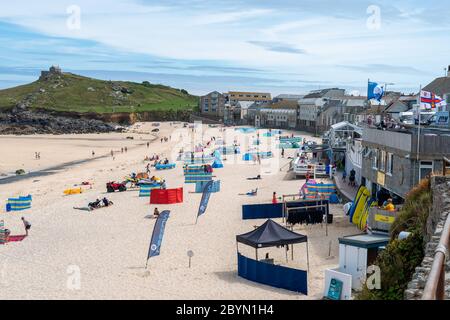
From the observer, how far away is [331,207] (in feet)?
75.9

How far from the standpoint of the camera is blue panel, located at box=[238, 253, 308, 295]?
42.2 ft

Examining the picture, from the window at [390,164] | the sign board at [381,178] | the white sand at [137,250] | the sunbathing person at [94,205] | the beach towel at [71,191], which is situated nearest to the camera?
the white sand at [137,250]

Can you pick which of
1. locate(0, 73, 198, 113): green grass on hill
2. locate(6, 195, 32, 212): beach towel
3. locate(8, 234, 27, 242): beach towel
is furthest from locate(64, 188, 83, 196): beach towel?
locate(0, 73, 198, 113): green grass on hill

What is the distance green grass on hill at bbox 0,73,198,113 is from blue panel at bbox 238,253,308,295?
129 meters

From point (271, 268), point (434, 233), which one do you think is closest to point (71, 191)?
point (271, 268)

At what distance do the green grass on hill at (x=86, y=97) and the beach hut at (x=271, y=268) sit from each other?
422 feet

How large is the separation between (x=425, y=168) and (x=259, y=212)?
7046mm

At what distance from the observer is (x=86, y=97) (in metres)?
171

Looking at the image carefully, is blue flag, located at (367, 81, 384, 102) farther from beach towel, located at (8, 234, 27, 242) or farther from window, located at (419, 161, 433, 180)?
beach towel, located at (8, 234, 27, 242)

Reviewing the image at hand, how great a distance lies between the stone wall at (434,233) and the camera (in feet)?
19.4

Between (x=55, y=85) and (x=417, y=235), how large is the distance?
187135mm

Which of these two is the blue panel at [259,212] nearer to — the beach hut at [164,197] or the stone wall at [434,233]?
the beach hut at [164,197]

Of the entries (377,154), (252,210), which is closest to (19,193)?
(252,210)

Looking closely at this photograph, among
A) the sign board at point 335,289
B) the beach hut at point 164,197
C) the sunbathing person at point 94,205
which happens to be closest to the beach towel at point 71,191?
the sunbathing person at point 94,205
